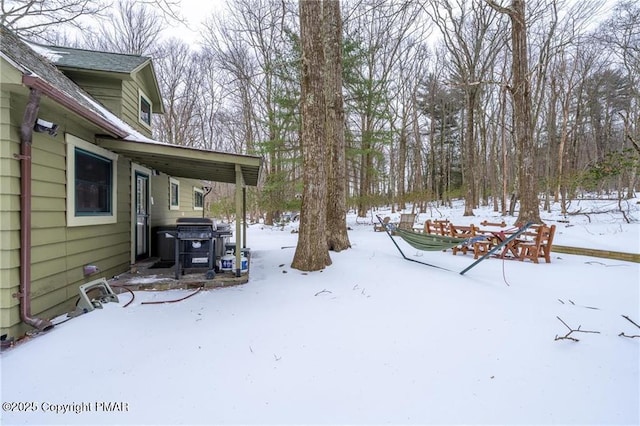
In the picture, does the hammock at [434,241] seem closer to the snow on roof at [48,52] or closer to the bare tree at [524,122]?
the bare tree at [524,122]

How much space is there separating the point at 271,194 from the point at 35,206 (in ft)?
32.4

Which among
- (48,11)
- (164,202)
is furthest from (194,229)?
(48,11)

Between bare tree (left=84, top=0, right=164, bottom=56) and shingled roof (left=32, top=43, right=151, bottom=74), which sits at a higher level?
bare tree (left=84, top=0, right=164, bottom=56)

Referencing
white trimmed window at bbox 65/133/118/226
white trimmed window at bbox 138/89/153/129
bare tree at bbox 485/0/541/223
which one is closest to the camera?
white trimmed window at bbox 65/133/118/226

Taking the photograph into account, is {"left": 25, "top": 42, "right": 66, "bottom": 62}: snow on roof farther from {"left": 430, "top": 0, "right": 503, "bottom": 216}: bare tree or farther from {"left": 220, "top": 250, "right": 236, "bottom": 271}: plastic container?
{"left": 430, "top": 0, "right": 503, "bottom": 216}: bare tree

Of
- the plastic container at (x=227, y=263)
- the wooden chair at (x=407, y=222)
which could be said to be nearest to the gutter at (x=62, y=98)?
the plastic container at (x=227, y=263)

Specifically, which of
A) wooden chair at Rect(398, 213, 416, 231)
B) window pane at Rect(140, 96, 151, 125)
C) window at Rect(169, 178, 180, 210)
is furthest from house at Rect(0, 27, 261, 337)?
wooden chair at Rect(398, 213, 416, 231)

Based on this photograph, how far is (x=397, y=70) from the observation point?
19.0m

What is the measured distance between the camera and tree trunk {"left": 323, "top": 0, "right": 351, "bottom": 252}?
22.0ft

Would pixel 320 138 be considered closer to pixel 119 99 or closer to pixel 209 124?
pixel 119 99

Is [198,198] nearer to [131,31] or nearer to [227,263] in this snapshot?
[227,263]

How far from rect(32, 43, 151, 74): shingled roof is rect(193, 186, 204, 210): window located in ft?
15.5

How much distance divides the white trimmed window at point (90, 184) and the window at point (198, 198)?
20.0ft

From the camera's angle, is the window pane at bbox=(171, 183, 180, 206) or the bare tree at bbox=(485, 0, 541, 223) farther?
the bare tree at bbox=(485, 0, 541, 223)
